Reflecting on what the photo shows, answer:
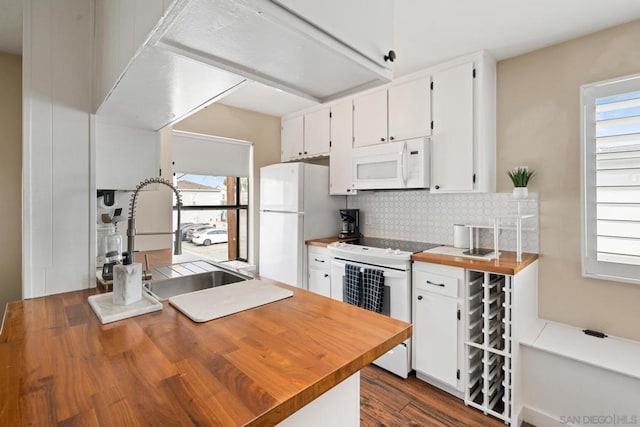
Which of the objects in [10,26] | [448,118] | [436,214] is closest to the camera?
[10,26]

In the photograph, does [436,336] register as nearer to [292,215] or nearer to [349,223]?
[349,223]

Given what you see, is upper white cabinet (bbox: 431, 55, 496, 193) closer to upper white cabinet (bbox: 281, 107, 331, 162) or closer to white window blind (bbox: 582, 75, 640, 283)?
white window blind (bbox: 582, 75, 640, 283)

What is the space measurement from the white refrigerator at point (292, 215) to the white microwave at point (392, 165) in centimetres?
48

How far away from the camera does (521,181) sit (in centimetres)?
223

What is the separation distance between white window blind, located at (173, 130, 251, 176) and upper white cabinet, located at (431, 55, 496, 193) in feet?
7.15

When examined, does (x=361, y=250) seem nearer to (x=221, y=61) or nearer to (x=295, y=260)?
(x=295, y=260)

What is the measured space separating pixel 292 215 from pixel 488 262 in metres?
1.82

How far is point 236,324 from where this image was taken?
979 mm

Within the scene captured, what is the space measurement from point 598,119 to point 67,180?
10.2 feet

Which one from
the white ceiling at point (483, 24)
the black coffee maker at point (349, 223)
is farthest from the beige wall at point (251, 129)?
the white ceiling at point (483, 24)

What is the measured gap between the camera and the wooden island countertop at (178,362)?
1.92 feet

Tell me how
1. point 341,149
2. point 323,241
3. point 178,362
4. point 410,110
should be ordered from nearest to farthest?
point 178,362 < point 410,110 < point 323,241 < point 341,149

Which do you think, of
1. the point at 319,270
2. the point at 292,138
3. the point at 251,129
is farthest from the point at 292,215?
the point at 251,129

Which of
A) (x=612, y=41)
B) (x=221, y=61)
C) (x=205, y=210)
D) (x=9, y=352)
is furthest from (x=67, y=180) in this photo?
(x=612, y=41)
